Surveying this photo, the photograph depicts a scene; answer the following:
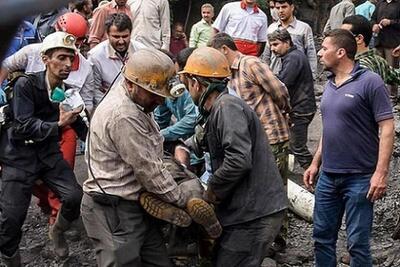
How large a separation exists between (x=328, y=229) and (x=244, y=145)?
46.0 inches

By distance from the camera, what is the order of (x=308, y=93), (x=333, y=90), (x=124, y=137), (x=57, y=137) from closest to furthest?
1. (x=124, y=137)
2. (x=333, y=90)
3. (x=57, y=137)
4. (x=308, y=93)

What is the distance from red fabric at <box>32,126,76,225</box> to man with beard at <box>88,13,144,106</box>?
0.42 metres

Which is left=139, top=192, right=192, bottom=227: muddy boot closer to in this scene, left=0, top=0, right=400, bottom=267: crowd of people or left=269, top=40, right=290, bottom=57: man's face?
left=0, top=0, right=400, bottom=267: crowd of people

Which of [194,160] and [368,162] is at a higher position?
[368,162]

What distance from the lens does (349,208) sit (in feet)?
15.0

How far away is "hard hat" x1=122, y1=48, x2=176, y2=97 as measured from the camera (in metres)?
3.73

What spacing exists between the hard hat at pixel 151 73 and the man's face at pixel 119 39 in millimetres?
2551

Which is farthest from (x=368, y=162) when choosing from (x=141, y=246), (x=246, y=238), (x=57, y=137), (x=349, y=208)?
(x=57, y=137)

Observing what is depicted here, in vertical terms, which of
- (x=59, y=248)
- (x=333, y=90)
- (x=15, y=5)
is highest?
(x=15, y=5)

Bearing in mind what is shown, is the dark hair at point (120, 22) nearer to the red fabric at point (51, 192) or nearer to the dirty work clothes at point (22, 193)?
the red fabric at point (51, 192)

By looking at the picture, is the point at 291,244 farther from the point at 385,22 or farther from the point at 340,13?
the point at 340,13

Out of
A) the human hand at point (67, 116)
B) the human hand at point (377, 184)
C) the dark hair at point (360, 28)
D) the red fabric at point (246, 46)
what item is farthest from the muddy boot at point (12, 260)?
the red fabric at point (246, 46)

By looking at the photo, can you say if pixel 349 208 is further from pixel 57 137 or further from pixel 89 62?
pixel 89 62

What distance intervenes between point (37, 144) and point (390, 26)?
864 centimetres
